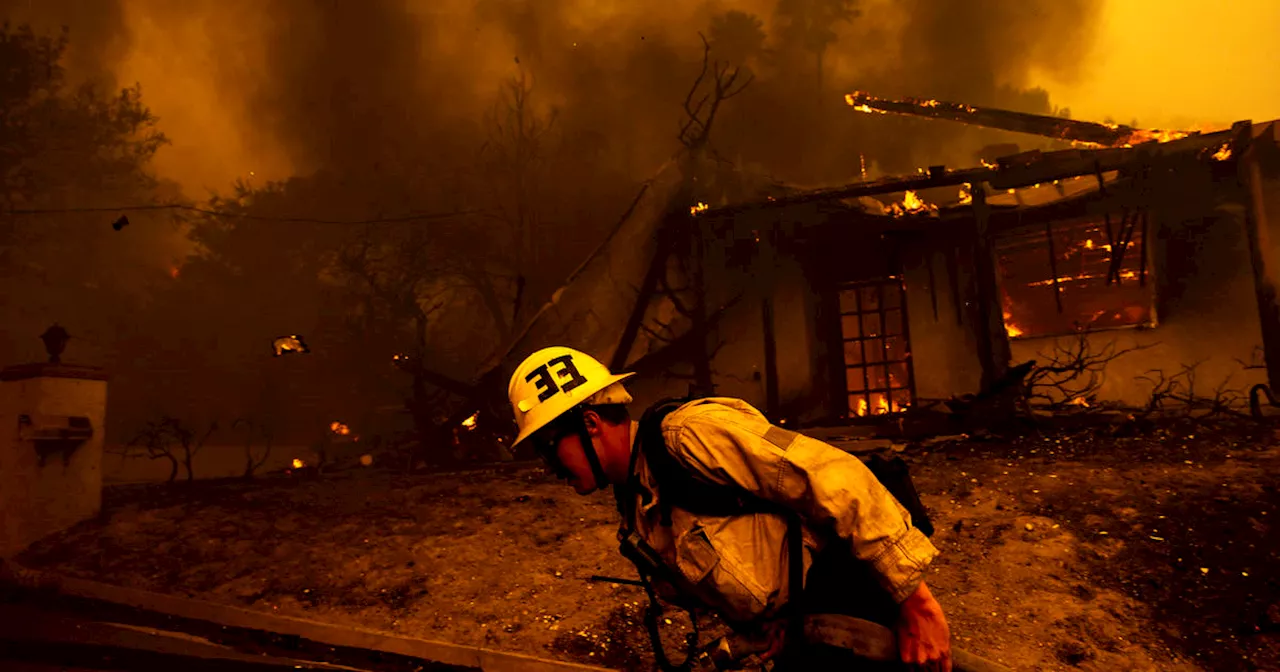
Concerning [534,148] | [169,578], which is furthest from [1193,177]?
[534,148]

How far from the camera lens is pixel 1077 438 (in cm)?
870

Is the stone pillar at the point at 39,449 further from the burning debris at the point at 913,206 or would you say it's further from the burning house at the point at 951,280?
the burning debris at the point at 913,206

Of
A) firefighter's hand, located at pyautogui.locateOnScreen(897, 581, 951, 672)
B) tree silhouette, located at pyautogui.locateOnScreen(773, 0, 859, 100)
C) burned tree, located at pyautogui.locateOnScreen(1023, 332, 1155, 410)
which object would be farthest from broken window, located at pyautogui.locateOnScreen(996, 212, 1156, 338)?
tree silhouette, located at pyautogui.locateOnScreen(773, 0, 859, 100)

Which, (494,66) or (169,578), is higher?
(494,66)

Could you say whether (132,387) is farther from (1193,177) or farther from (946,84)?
(946,84)

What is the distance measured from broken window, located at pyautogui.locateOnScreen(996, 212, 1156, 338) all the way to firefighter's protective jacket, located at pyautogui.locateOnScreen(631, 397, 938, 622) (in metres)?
10.9

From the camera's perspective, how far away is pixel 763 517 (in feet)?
6.86

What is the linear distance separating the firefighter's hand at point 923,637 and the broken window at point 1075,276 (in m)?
10.9

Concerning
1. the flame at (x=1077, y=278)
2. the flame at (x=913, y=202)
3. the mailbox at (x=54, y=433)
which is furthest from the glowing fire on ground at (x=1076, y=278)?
the mailbox at (x=54, y=433)

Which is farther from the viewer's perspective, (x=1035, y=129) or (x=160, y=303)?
(x=160, y=303)

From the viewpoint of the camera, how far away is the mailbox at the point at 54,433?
7.55 metres

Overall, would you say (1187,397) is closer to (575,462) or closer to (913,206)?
(913,206)

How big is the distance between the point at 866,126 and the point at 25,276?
3307 centimetres

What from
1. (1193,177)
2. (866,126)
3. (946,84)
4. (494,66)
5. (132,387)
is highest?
(494,66)
